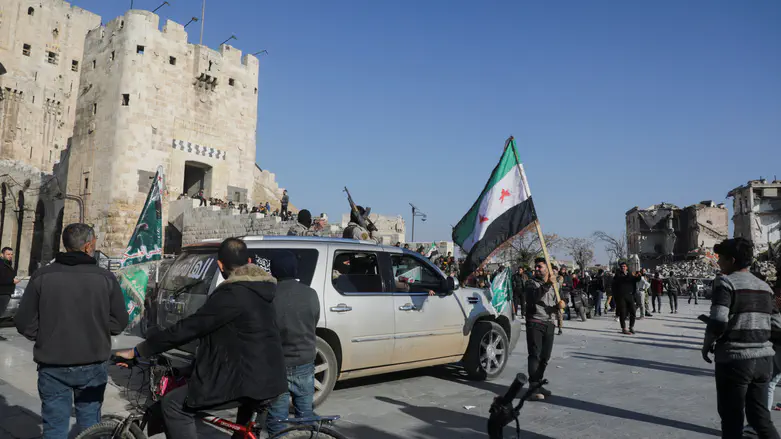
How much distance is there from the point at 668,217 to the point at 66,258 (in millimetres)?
74419

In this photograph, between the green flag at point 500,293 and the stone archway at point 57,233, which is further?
the stone archway at point 57,233

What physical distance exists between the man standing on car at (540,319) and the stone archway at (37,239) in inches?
1574

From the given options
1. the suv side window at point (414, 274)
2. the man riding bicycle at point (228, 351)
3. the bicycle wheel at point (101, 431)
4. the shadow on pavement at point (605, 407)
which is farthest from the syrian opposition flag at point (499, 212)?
the bicycle wheel at point (101, 431)

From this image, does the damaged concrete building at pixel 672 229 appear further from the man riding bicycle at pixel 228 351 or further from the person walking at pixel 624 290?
the man riding bicycle at pixel 228 351

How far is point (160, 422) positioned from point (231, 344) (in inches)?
31.3

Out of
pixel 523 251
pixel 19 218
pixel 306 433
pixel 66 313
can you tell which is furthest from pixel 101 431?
pixel 523 251

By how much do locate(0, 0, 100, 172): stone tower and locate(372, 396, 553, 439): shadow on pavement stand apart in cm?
5486

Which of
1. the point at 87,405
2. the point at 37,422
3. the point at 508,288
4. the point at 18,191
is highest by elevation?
the point at 18,191

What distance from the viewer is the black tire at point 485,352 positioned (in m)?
7.38

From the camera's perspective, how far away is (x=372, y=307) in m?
6.31

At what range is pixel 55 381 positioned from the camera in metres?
3.41

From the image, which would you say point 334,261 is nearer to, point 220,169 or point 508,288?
point 508,288

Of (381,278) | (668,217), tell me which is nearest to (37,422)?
(381,278)

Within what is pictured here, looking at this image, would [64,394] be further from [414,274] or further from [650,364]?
[650,364]
